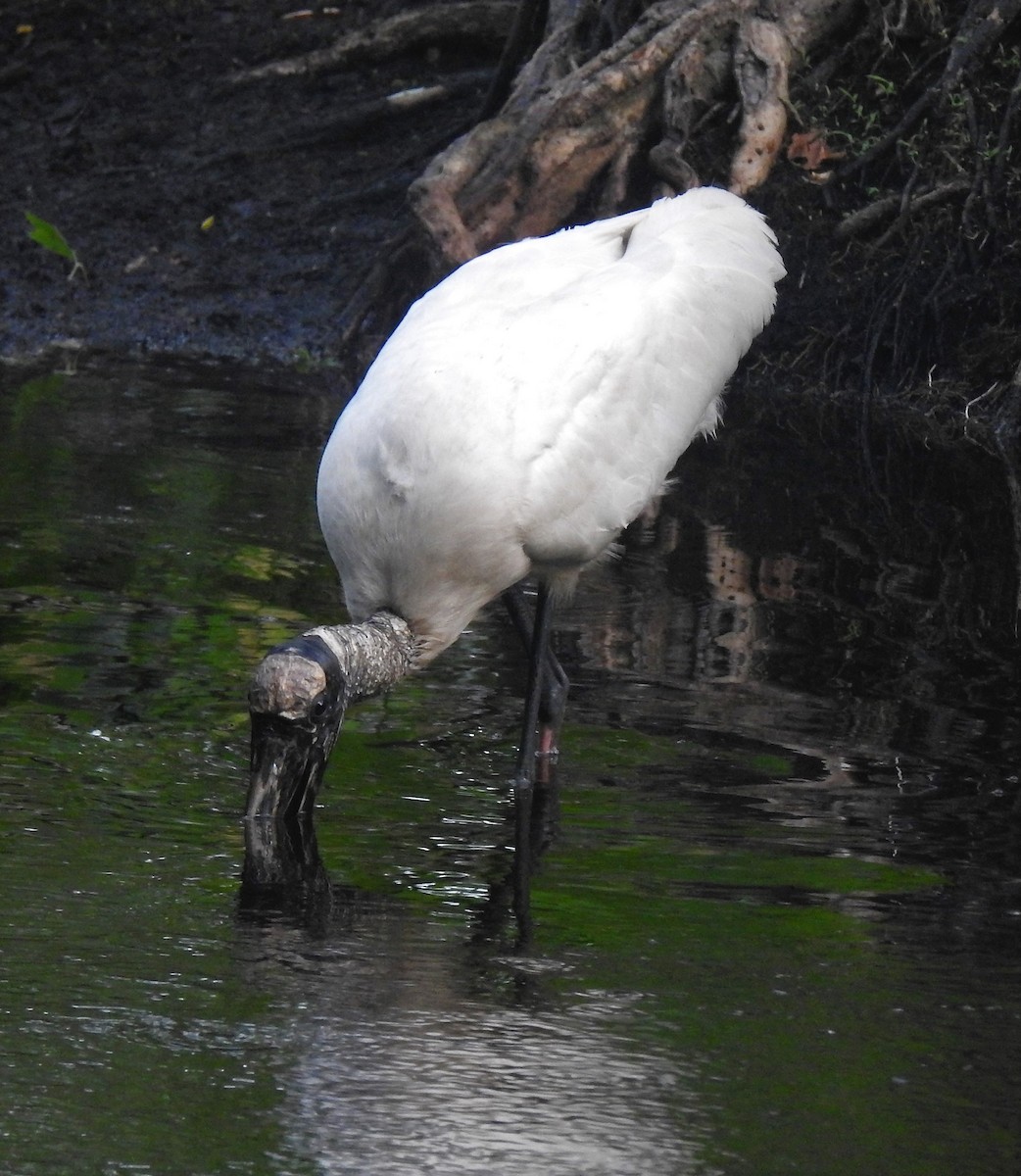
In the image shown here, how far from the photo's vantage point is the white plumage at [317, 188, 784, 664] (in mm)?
5074

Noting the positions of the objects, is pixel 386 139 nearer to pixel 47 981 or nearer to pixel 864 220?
pixel 864 220

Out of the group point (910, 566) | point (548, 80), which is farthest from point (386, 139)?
point (910, 566)

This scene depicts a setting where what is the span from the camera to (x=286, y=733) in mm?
4477

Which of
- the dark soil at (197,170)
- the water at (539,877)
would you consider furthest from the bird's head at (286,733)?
the dark soil at (197,170)

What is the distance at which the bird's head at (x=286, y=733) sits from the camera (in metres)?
4.45

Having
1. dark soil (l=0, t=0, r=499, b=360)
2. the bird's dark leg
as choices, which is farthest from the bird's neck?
dark soil (l=0, t=0, r=499, b=360)

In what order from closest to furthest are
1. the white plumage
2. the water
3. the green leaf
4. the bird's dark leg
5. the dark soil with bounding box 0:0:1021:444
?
the water < the white plumage < the bird's dark leg < the dark soil with bounding box 0:0:1021:444 < the green leaf

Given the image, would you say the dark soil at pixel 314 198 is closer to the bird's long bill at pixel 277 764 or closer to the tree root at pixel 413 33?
the tree root at pixel 413 33

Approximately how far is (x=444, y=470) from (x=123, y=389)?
551 cm

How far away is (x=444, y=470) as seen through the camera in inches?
198

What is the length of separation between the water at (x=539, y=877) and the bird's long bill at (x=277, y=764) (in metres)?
0.15

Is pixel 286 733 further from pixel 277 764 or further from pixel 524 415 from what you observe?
pixel 524 415

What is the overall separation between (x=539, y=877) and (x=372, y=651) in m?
0.81

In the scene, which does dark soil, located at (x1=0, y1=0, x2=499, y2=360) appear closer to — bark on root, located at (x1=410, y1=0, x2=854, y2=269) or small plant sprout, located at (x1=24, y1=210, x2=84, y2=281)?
small plant sprout, located at (x1=24, y1=210, x2=84, y2=281)
